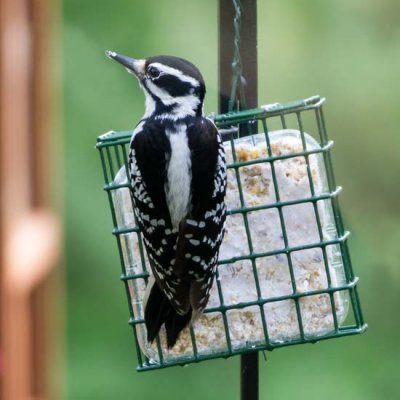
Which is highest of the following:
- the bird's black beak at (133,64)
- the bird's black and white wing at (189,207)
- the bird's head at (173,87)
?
the bird's black beak at (133,64)

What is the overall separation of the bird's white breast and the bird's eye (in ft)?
0.65

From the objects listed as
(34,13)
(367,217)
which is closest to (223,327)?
(34,13)

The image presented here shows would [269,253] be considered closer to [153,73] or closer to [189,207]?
[189,207]

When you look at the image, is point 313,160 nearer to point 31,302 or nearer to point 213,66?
point 31,302

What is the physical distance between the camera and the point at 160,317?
10.9 ft

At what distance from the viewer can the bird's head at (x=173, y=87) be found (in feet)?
10.5

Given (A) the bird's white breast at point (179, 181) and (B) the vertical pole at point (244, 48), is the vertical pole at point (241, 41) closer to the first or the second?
(B) the vertical pole at point (244, 48)

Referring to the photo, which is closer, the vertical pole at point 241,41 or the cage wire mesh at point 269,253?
the vertical pole at point 241,41

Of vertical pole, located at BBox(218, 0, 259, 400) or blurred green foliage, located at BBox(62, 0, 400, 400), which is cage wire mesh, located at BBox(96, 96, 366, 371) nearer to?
vertical pole, located at BBox(218, 0, 259, 400)

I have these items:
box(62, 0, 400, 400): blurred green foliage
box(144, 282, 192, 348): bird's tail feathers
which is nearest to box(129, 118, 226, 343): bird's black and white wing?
box(144, 282, 192, 348): bird's tail feathers

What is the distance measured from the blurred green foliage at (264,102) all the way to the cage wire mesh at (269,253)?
4.69ft

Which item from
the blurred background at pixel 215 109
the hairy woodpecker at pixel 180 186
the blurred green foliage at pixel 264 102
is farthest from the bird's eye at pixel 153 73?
the blurred green foliage at pixel 264 102

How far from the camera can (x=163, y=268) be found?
10.5 ft

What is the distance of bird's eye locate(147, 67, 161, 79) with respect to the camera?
10.6 ft
